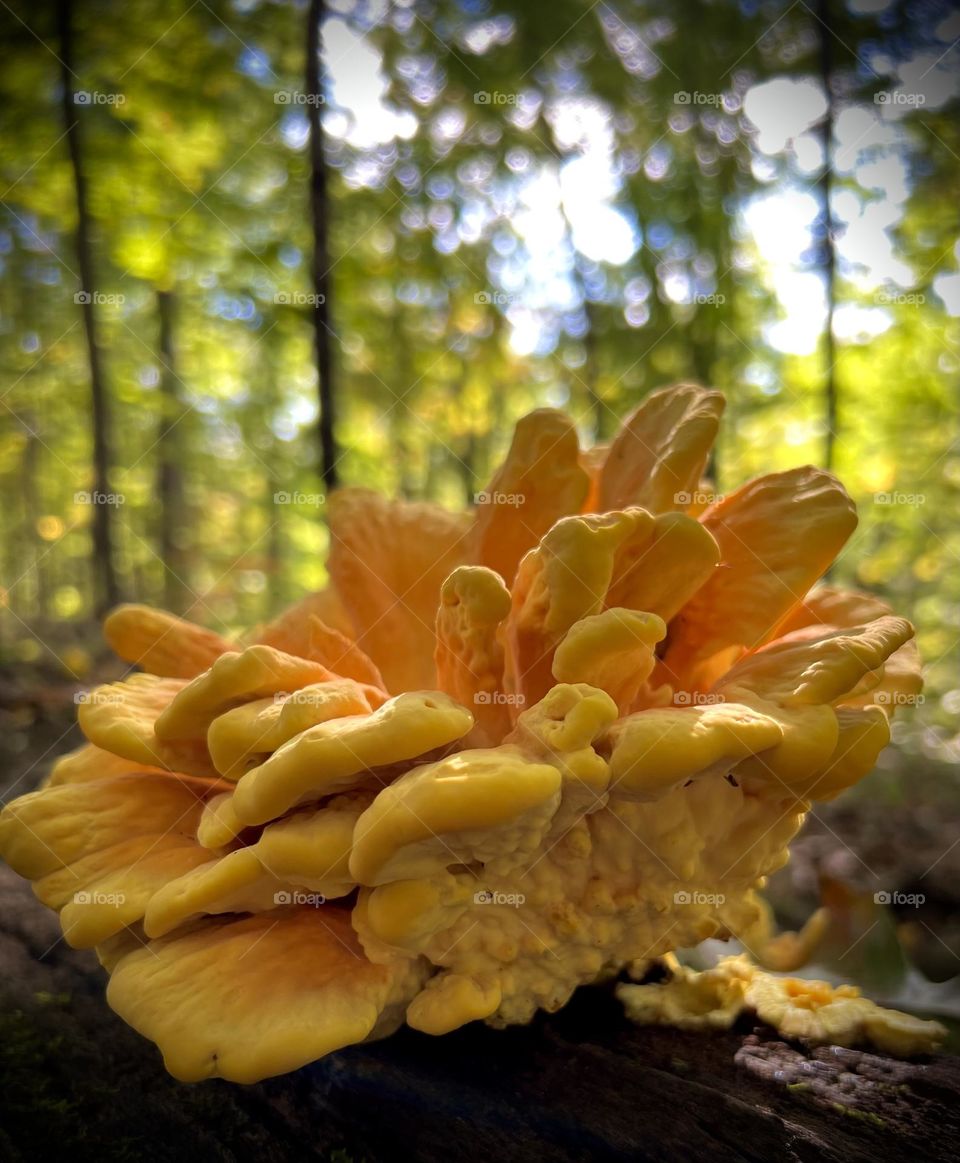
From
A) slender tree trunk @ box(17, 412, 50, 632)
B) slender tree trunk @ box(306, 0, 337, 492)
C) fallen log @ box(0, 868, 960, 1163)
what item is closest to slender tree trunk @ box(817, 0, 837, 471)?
slender tree trunk @ box(306, 0, 337, 492)

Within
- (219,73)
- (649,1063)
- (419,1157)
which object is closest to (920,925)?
Result: (649,1063)

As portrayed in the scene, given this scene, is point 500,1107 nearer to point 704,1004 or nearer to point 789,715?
point 704,1004

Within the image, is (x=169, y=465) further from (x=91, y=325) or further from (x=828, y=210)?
(x=828, y=210)

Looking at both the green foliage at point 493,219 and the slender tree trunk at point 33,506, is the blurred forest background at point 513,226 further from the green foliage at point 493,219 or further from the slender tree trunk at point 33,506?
the slender tree trunk at point 33,506

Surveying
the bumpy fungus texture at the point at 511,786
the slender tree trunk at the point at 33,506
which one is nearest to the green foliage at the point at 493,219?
the bumpy fungus texture at the point at 511,786

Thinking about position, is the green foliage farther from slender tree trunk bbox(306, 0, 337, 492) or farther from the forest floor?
the forest floor

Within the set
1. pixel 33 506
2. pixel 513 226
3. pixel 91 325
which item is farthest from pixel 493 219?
pixel 33 506
